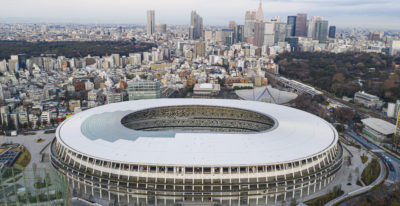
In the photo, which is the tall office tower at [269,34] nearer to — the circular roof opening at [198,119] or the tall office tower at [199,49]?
the tall office tower at [199,49]

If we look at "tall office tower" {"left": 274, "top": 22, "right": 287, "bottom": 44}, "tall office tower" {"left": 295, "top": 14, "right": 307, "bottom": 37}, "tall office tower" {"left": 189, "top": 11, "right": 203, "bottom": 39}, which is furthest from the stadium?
"tall office tower" {"left": 295, "top": 14, "right": 307, "bottom": 37}

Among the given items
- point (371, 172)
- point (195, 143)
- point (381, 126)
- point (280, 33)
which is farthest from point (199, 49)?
point (195, 143)

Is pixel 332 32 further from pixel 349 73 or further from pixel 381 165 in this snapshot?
pixel 381 165

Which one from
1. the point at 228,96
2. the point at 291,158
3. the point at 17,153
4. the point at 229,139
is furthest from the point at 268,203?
the point at 228,96

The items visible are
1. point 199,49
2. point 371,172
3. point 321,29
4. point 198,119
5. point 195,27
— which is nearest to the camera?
point 371,172

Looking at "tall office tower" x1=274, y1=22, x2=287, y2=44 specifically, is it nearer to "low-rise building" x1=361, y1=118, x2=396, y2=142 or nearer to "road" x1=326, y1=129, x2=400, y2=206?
"low-rise building" x1=361, y1=118, x2=396, y2=142

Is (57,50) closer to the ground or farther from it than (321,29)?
closer to the ground

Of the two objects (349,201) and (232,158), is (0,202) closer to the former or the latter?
(232,158)

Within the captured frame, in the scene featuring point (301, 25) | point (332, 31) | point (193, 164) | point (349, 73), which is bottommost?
point (193, 164)
